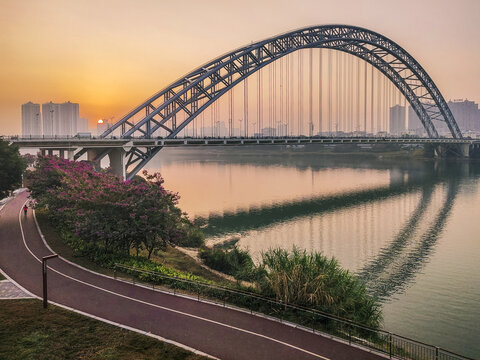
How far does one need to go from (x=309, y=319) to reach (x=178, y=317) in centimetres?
499

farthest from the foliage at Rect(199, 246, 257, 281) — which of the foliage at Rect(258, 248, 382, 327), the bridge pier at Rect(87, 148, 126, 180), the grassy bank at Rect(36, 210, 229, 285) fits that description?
the bridge pier at Rect(87, 148, 126, 180)

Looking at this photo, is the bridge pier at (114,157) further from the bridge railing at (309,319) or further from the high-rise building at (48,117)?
the high-rise building at (48,117)

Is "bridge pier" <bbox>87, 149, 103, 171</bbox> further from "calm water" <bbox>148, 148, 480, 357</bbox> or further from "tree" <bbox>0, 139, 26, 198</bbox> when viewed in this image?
"calm water" <bbox>148, 148, 480, 357</bbox>

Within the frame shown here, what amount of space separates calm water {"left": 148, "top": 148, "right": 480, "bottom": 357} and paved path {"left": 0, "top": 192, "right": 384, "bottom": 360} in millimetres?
6979

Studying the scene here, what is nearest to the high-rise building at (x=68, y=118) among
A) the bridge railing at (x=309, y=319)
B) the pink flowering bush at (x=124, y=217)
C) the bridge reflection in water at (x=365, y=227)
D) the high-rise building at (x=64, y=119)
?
the high-rise building at (x=64, y=119)

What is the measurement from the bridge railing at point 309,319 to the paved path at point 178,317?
0.62 meters

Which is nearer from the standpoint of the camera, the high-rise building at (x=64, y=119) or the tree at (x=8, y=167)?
the tree at (x=8, y=167)

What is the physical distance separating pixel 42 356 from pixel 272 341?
23.7ft

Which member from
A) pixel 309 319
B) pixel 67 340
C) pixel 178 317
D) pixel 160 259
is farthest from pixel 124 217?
pixel 309 319

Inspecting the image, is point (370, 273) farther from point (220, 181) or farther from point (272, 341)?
point (220, 181)

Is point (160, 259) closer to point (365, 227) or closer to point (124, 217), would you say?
point (124, 217)

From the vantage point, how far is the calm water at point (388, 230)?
19.9 meters

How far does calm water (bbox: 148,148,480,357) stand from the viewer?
19.9 meters

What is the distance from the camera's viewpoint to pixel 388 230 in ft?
129
